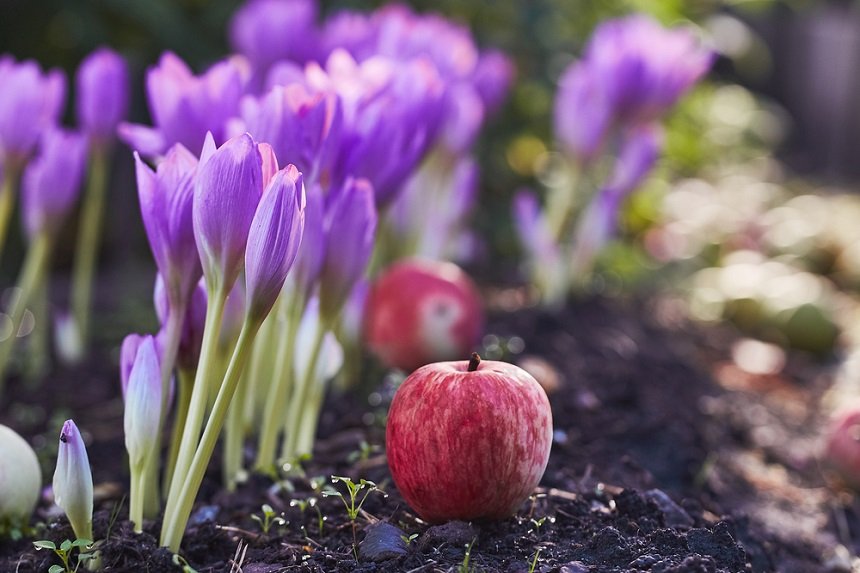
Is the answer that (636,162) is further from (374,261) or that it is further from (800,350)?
(800,350)

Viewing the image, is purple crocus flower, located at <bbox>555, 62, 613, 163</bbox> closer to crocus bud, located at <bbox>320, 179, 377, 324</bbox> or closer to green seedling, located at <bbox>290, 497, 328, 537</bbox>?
crocus bud, located at <bbox>320, 179, 377, 324</bbox>

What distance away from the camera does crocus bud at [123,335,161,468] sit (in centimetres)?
140

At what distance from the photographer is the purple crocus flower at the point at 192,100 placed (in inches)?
69.6

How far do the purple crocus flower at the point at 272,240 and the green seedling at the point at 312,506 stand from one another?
0.32 meters

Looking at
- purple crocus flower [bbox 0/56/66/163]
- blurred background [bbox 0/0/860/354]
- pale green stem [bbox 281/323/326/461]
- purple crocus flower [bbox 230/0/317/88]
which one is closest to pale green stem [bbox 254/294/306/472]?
pale green stem [bbox 281/323/326/461]

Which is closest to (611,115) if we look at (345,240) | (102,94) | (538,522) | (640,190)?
(640,190)

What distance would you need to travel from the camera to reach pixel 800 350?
13.3ft

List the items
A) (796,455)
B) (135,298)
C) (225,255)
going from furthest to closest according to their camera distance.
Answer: (135,298) → (796,455) → (225,255)

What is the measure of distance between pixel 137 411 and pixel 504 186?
292 centimetres

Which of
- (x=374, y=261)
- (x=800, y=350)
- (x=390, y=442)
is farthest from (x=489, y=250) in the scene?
(x=390, y=442)

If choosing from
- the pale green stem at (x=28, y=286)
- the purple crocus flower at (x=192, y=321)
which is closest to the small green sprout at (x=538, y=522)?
the purple crocus flower at (x=192, y=321)

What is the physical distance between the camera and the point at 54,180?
232 centimetres

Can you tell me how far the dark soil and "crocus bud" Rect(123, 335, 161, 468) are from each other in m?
0.12

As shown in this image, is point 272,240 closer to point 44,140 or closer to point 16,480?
point 16,480
